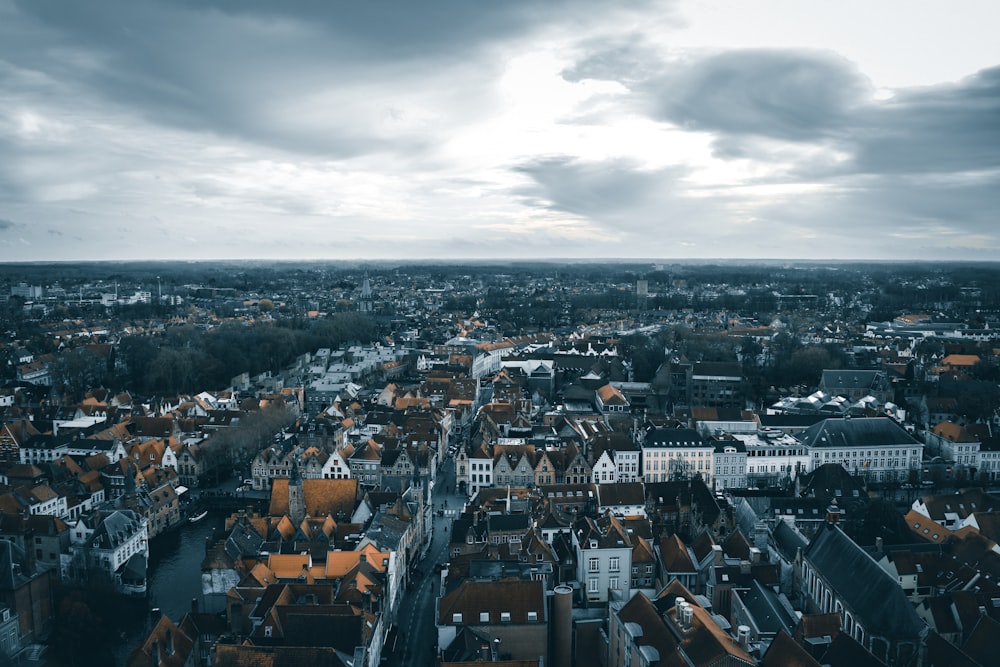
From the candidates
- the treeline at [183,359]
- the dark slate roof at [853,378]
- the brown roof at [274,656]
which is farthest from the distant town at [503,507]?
the treeline at [183,359]

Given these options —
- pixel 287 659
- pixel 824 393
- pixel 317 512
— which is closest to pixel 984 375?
pixel 824 393

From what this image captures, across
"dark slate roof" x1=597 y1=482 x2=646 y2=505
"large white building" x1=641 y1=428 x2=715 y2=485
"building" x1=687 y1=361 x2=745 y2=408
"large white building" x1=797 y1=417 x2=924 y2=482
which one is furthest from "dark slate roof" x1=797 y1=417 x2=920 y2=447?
"building" x1=687 y1=361 x2=745 y2=408

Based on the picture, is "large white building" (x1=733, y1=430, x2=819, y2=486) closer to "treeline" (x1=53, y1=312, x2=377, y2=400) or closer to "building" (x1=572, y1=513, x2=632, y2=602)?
"building" (x1=572, y1=513, x2=632, y2=602)

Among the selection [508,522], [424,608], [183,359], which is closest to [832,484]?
[508,522]

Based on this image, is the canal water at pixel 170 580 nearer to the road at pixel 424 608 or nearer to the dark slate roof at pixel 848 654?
the road at pixel 424 608

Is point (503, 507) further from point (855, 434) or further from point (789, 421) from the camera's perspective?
point (789, 421)

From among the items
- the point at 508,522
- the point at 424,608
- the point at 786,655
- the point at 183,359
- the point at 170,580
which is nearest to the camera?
the point at 786,655

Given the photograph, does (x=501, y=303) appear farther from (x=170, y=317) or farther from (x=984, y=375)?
(x=984, y=375)
